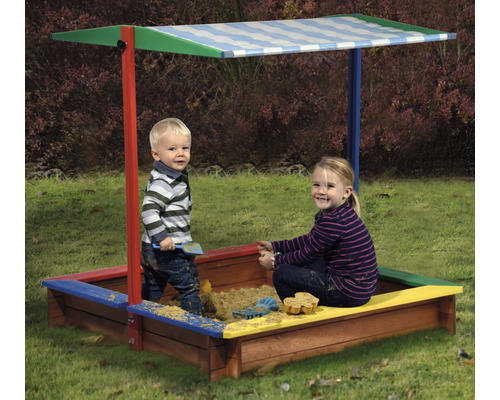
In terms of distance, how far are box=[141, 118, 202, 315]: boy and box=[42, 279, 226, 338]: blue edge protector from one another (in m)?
0.27

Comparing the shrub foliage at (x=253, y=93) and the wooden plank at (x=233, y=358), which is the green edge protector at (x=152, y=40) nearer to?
the wooden plank at (x=233, y=358)

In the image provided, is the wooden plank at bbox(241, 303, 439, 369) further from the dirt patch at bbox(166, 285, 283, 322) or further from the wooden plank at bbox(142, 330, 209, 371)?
the dirt patch at bbox(166, 285, 283, 322)

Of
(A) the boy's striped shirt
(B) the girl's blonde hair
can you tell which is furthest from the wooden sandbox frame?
(B) the girl's blonde hair

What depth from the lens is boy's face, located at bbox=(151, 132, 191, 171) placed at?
5.69 metres

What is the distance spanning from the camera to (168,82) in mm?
12773

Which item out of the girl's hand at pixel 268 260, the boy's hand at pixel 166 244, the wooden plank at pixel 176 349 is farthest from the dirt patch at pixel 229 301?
the boy's hand at pixel 166 244

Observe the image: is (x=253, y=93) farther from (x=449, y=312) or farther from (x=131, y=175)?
(x=131, y=175)

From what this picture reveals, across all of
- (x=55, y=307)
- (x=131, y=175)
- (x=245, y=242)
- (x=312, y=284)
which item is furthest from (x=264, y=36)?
(x=245, y=242)

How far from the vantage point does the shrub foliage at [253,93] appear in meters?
Answer: 12.5

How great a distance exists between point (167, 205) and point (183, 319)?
883 mm

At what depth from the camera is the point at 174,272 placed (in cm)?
569

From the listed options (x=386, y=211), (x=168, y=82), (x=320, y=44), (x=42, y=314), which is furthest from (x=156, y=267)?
(x=168, y=82)

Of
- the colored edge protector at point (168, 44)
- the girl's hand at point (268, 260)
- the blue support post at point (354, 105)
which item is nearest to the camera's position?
the colored edge protector at point (168, 44)

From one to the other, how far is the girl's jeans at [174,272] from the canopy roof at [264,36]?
4.45 ft
